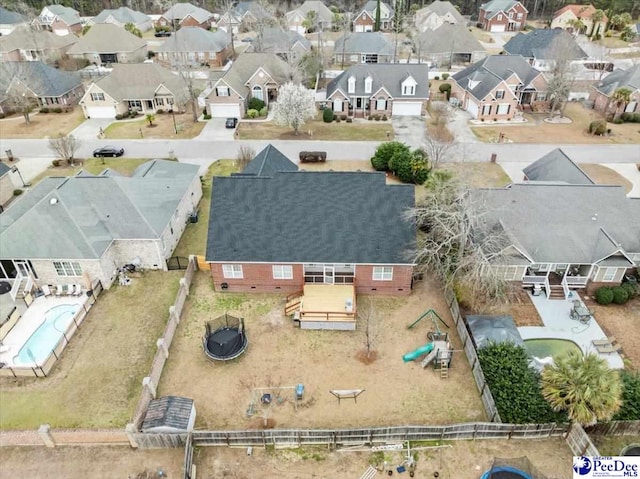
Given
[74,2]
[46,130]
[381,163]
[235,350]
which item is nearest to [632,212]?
[381,163]

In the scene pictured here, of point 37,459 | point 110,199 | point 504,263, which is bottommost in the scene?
point 37,459

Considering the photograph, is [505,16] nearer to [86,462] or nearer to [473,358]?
[473,358]

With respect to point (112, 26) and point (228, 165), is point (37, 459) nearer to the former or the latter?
point (228, 165)

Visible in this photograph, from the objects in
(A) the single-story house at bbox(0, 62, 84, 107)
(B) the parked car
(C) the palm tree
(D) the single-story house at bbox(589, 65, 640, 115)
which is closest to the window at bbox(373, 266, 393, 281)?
(C) the palm tree

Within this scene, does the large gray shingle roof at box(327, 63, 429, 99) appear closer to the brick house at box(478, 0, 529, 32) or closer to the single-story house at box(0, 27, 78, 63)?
the single-story house at box(0, 27, 78, 63)

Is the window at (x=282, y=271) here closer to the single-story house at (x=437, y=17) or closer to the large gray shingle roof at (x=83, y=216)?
the large gray shingle roof at (x=83, y=216)

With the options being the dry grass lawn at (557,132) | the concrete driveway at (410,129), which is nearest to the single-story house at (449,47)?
the dry grass lawn at (557,132)
